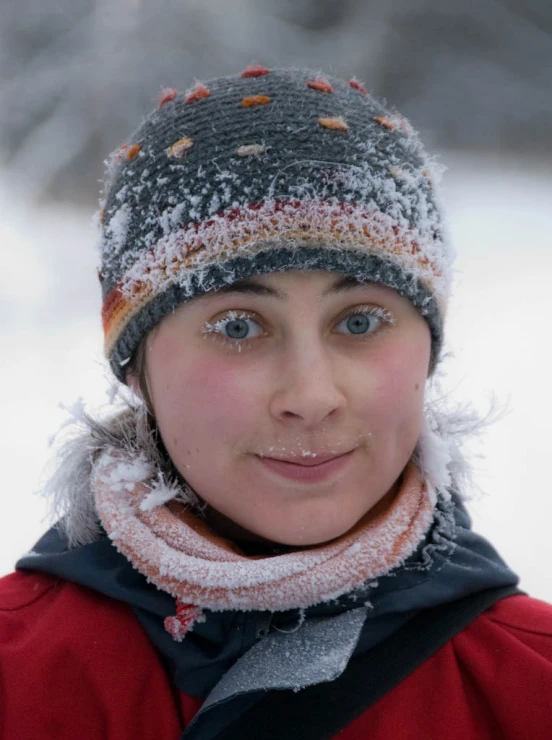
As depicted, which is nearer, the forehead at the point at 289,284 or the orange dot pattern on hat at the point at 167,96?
the forehead at the point at 289,284

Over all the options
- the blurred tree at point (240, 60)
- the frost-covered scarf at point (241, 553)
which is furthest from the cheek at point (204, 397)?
the blurred tree at point (240, 60)

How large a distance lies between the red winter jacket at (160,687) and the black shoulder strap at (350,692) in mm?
29

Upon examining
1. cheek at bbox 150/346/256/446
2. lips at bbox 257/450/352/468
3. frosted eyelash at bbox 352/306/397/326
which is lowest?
lips at bbox 257/450/352/468

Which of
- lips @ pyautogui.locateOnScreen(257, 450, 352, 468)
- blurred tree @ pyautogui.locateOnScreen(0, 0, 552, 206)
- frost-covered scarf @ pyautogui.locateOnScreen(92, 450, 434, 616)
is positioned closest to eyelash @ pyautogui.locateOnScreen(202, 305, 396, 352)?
lips @ pyautogui.locateOnScreen(257, 450, 352, 468)

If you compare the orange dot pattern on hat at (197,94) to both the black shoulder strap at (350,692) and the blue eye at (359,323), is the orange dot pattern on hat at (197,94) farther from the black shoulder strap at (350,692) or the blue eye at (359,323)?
the black shoulder strap at (350,692)

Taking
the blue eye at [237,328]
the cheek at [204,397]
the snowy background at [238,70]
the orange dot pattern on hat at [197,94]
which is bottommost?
the cheek at [204,397]

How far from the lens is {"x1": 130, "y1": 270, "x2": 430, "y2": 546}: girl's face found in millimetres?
944

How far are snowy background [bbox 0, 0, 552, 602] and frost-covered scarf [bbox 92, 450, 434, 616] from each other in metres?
1.80

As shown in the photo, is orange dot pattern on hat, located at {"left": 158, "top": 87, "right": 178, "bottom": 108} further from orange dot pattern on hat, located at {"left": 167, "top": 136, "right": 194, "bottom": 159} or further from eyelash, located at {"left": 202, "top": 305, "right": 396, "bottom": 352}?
eyelash, located at {"left": 202, "top": 305, "right": 396, "bottom": 352}

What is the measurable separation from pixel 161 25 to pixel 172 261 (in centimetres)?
301

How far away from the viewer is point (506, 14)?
3.66 m

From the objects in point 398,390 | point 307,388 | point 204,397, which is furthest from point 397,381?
point 204,397

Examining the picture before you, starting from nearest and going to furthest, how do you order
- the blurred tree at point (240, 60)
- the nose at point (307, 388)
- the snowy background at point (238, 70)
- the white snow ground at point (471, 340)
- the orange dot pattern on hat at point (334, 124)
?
the nose at point (307, 388) < the orange dot pattern on hat at point (334, 124) < the white snow ground at point (471, 340) < the snowy background at point (238, 70) < the blurred tree at point (240, 60)

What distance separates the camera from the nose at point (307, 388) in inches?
Result: 35.9
